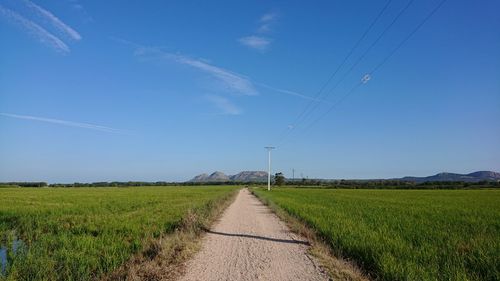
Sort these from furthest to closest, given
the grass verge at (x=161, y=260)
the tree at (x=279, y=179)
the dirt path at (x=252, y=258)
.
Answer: the tree at (x=279, y=179) → the dirt path at (x=252, y=258) → the grass verge at (x=161, y=260)

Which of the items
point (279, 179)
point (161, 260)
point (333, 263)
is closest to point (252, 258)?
point (333, 263)

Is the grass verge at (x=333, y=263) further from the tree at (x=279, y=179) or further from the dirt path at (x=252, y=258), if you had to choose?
the tree at (x=279, y=179)

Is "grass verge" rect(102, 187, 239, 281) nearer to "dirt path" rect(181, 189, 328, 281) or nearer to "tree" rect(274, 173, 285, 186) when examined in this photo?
"dirt path" rect(181, 189, 328, 281)

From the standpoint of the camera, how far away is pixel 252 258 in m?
9.91

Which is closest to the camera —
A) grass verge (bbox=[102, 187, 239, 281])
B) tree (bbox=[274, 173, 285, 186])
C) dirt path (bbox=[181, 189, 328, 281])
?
grass verge (bbox=[102, 187, 239, 281])

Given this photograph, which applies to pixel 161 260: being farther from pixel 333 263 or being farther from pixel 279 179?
pixel 279 179

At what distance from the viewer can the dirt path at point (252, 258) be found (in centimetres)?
812

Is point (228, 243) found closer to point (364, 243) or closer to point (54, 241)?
point (364, 243)

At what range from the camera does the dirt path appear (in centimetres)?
812

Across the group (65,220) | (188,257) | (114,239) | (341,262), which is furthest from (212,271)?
(65,220)

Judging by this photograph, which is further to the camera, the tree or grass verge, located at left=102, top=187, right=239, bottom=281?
the tree

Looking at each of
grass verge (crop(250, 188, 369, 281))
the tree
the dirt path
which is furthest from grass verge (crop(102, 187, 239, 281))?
the tree

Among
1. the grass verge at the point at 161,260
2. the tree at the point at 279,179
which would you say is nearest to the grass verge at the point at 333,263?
the grass verge at the point at 161,260

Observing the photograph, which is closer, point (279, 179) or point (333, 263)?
point (333, 263)
